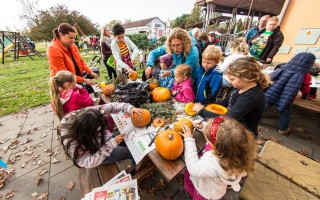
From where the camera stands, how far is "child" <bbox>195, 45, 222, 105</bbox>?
86.9 inches

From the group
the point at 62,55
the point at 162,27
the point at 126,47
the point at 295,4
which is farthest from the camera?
the point at 162,27

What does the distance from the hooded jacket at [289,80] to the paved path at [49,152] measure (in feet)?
2.64

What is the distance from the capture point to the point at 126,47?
158 inches

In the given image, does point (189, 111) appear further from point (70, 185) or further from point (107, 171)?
point (70, 185)

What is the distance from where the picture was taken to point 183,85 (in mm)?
2365

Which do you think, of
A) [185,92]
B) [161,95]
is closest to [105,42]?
[161,95]

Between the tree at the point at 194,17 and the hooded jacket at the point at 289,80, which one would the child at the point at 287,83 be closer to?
the hooded jacket at the point at 289,80

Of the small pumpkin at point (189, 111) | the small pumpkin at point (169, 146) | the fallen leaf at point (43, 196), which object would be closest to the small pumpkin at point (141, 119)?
the small pumpkin at point (169, 146)

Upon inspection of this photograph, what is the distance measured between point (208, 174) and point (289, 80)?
9.20ft

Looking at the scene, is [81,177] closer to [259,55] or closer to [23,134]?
[23,134]

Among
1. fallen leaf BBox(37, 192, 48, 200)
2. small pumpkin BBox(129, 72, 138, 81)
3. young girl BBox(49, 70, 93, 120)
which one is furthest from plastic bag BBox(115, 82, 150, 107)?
fallen leaf BBox(37, 192, 48, 200)

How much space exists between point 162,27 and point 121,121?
49.9 meters

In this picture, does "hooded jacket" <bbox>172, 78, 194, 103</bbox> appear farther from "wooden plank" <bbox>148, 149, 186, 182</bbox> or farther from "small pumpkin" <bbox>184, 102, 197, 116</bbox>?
"wooden plank" <bbox>148, 149, 186, 182</bbox>

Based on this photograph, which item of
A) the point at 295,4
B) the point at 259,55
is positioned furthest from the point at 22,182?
the point at 295,4
